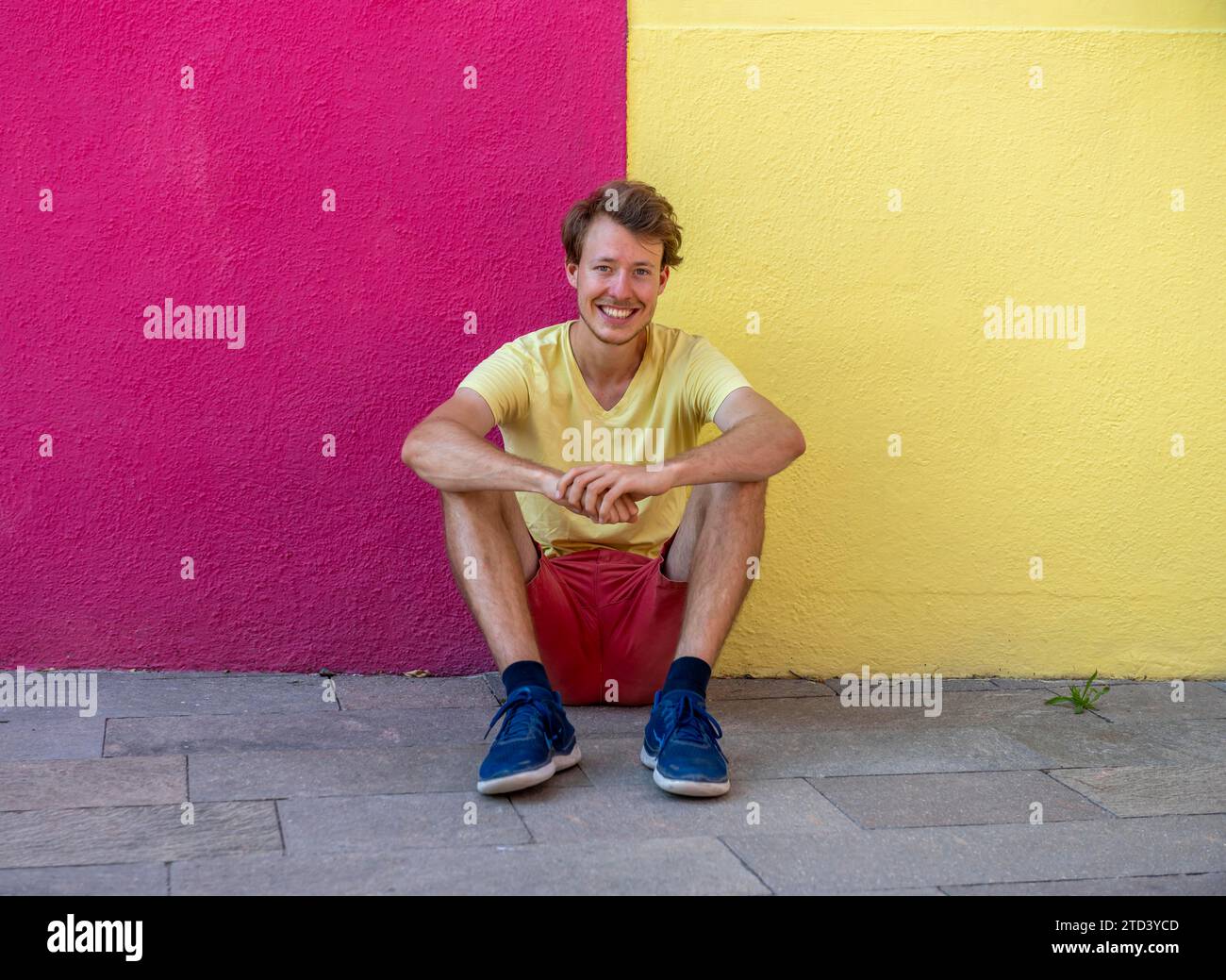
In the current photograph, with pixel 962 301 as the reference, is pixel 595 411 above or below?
below

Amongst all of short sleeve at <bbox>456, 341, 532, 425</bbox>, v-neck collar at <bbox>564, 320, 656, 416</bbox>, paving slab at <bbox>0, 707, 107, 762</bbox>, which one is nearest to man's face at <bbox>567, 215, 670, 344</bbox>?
v-neck collar at <bbox>564, 320, 656, 416</bbox>

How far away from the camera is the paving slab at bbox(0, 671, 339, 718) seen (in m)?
3.53

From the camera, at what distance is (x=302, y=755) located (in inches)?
125

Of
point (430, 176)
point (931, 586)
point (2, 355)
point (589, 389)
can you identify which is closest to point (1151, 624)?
point (931, 586)

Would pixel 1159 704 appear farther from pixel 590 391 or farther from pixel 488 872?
pixel 488 872

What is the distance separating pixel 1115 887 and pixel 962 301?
199cm

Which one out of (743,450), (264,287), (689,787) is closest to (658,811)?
(689,787)

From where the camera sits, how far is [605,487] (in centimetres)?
304

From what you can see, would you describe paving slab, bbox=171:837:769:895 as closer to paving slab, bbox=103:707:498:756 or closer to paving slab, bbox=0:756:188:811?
paving slab, bbox=0:756:188:811

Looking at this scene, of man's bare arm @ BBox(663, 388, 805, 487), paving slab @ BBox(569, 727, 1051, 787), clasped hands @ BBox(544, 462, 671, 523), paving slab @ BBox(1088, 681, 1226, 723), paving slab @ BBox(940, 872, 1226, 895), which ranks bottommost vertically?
paving slab @ BBox(1088, 681, 1226, 723)

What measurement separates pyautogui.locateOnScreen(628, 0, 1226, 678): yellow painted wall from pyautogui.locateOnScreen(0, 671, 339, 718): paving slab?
129 centimetres

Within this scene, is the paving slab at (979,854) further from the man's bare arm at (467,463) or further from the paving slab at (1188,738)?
the man's bare arm at (467,463)
